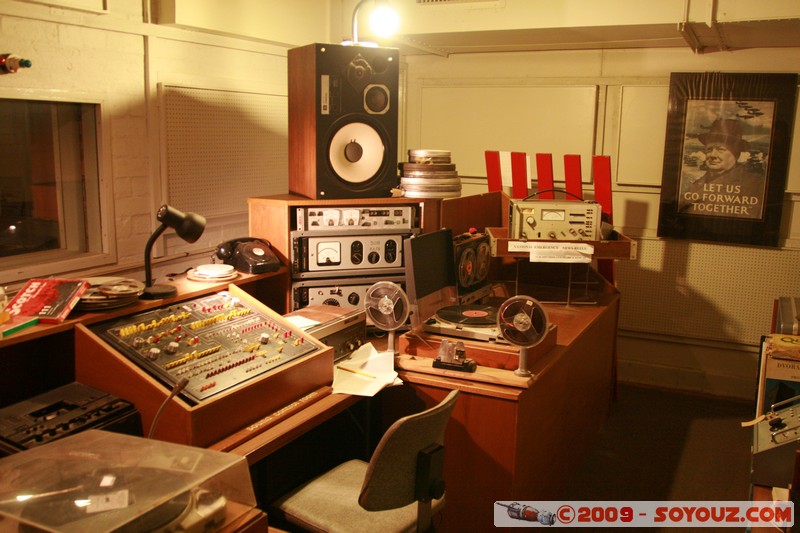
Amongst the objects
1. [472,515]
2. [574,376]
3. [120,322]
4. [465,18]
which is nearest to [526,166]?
[465,18]

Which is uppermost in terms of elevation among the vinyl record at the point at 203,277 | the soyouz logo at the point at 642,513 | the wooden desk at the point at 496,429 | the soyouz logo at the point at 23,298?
the soyouz logo at the point at 23,298

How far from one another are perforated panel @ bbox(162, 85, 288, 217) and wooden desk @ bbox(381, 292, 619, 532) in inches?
63.9

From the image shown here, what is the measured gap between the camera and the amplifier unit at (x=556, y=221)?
353 centimetres

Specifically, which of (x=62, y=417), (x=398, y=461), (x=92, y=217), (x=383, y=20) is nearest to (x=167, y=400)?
(x=62, y=417)

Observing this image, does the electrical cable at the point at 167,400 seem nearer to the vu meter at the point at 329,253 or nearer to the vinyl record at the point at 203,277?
the vinyl record at the point at 203,277

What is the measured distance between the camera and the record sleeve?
208 centimetres

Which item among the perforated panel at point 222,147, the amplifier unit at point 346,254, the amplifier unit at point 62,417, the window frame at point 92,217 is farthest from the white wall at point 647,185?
the amplifier unit at point 62,417

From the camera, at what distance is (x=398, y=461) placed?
1.99m

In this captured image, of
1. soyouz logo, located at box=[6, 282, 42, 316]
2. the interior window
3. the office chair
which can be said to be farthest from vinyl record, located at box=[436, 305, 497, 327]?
the interior window

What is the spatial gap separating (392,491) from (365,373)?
729 millimetres

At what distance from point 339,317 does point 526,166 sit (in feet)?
6.81

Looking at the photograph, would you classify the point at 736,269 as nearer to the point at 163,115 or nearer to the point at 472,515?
the point at 472,515

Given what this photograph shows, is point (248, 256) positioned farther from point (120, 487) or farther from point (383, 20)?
point (383, 20)

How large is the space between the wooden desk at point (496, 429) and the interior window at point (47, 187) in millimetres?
1592
